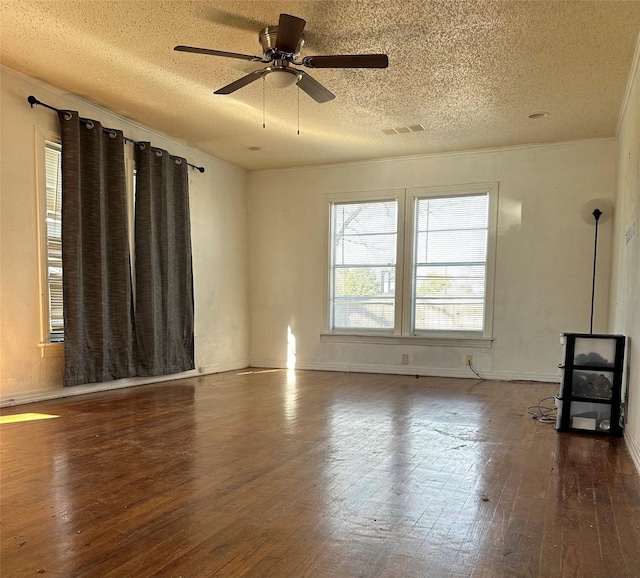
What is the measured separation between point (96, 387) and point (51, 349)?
0.67 m

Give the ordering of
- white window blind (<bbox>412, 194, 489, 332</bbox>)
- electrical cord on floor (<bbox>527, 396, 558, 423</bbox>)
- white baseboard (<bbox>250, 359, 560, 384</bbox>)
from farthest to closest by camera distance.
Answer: white window blind (<bbox>412, 194, 489, 332</bbox>)
white baseboard (<bbox>250, 359, 560, 384</bbox>)
electrical cord on floor (<bbox>527, 396, 558, 423</bbox>)

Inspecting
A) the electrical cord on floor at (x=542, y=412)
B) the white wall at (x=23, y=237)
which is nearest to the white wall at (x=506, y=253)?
the electrical cord on floor at (x=542, y=412)

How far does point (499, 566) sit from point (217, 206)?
588cm

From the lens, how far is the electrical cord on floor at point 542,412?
151 inches

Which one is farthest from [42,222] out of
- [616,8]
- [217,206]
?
[616,8]

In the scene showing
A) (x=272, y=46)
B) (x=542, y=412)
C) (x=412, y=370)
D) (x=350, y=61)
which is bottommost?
(x=412, y=370)

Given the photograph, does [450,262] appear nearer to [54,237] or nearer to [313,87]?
[313,87]

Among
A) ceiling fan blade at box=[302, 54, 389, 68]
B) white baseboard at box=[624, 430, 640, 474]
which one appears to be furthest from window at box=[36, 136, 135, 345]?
white baseboard at box=[624, 430, 640, 474]

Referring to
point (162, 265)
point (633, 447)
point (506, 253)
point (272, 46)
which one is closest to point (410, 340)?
point (506, 253)

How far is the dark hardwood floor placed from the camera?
1.66 m

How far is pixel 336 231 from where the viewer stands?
6887 millimetres

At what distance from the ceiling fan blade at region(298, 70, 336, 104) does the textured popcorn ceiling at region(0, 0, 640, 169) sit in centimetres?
30

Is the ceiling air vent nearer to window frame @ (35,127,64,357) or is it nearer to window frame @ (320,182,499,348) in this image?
window frame @ (320,182,499,348)

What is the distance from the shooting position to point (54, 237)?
14.7ft
